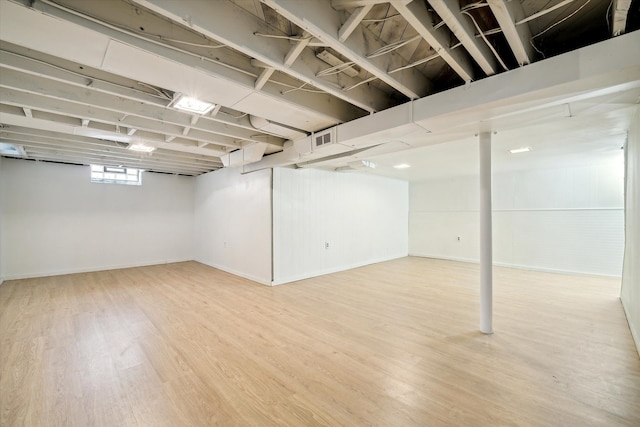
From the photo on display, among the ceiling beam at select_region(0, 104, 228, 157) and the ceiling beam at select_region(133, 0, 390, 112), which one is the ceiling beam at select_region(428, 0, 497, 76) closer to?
the ceiling beam at select_region(133, 0, 390, 112)

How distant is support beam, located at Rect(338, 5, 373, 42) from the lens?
145 cm

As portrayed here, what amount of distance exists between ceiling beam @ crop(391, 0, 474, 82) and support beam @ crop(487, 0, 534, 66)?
0.31 meters

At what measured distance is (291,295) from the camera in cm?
431

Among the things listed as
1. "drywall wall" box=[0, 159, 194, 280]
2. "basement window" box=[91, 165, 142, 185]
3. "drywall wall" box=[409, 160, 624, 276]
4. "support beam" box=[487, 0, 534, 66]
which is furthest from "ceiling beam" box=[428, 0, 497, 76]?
"drywall wall" box=[0, 159, 194, 280]

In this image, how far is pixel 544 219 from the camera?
5992 mm

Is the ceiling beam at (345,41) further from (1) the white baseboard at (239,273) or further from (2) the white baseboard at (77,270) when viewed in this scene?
(2) the white baseboard at (77,270)

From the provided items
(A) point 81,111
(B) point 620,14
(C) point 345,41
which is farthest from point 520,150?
(A) point 81,111

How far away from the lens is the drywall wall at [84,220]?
538cm

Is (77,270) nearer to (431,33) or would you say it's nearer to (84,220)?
(84,220)

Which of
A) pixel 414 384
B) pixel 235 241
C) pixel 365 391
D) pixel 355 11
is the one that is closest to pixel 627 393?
pixel 414 384

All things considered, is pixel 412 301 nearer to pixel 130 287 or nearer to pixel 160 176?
pixel 130 287

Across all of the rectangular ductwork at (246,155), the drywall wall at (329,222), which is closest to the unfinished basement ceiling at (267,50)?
the rectangular ductwork at (246,155)

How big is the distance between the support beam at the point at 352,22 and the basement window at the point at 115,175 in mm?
7017

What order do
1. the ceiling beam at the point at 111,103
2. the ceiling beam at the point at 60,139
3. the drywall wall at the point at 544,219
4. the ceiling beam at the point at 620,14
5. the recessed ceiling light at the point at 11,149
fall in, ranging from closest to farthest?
the ceiling beam at the point at 620,14 < the ceiling beam at the point at 111,103 < the ceiling beam at the point at 60,139 < the recessed ceiling light at the point at 11,149 < the drywall wall at the point at 544,219
